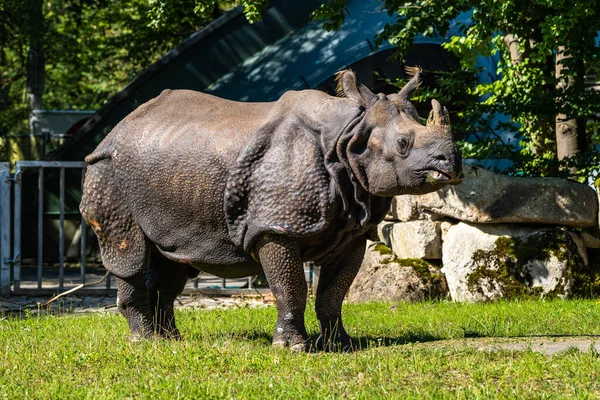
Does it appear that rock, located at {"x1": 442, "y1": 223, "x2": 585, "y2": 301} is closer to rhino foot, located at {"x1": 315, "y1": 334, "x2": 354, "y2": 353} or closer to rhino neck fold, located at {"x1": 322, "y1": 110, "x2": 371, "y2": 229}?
rhino foot, located at {"x1": 315, "y1": 334, "x2": 354, "y2": 353}

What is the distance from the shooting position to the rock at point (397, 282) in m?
11.0

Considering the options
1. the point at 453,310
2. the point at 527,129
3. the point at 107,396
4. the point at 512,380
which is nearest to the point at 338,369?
the point at 512,380

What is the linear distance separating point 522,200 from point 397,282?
1674 millimetres

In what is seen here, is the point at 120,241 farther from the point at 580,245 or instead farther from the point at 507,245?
the point at 580,245

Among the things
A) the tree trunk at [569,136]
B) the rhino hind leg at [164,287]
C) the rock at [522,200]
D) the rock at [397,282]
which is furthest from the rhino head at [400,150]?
the tree trunk at [569,136]

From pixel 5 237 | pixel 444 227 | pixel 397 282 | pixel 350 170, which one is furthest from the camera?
pixel 5 237

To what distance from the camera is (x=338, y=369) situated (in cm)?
611

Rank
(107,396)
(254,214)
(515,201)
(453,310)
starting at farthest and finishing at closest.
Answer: (515,201)
(453,310)
(254,214)
(107,396)

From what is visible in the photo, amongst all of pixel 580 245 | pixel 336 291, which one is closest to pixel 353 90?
pixel 336 291

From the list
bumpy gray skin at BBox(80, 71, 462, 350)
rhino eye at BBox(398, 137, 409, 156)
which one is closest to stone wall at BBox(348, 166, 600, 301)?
bumpy gray skin at BBox(80, 71, 462, 350)

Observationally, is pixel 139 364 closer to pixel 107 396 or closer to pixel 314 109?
pixel 107 396

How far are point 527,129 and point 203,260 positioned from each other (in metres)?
6.53

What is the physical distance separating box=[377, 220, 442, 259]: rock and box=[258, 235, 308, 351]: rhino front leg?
15.9 ft

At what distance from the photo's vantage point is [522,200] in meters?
10.7
